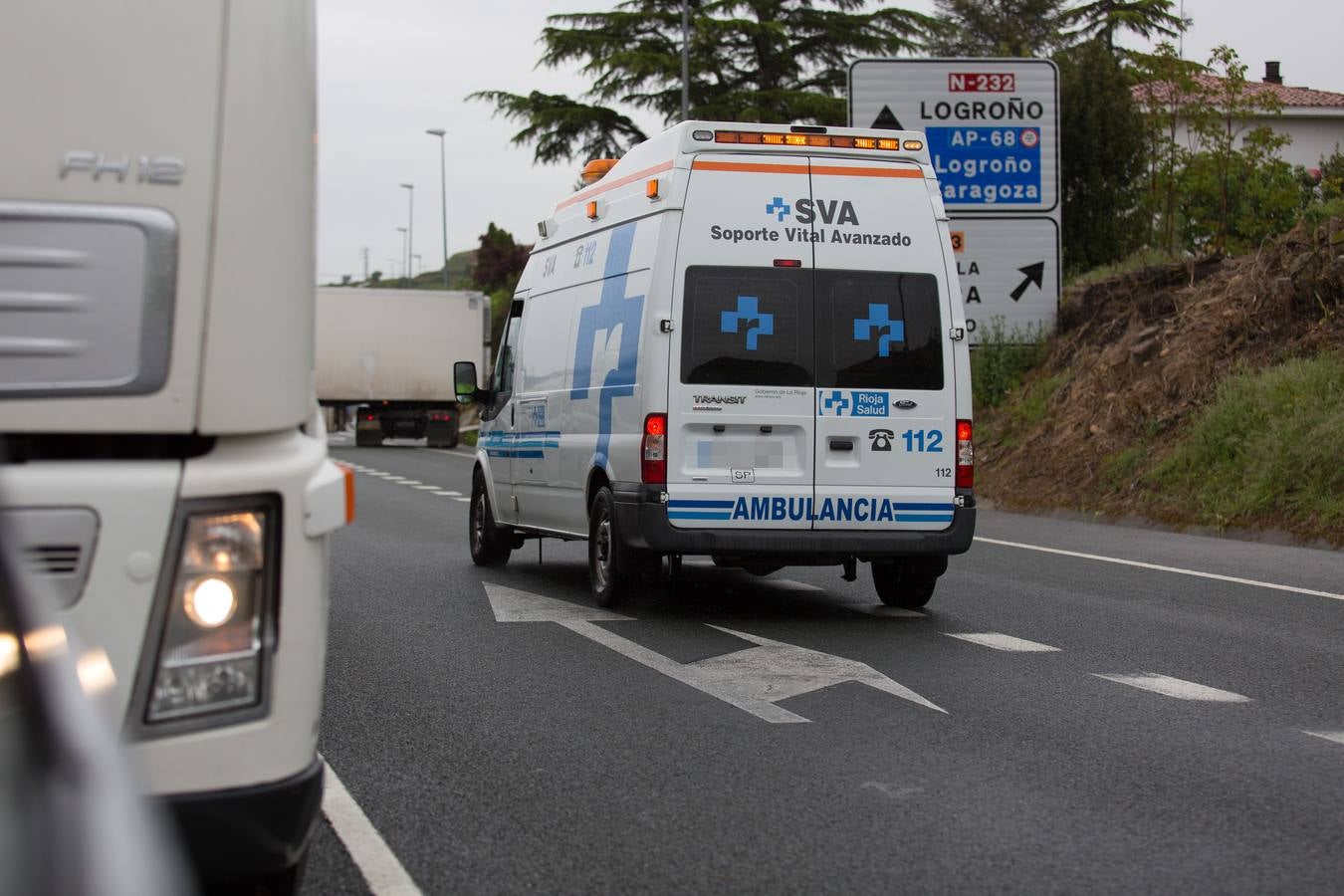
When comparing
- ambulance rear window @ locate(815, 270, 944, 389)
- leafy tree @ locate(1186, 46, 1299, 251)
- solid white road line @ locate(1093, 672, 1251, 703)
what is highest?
leafy tree @ locate(1186, 46, 1299, 251)

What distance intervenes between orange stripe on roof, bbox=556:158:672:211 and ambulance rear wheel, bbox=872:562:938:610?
274cm

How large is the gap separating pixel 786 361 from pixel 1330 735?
13.8 ft

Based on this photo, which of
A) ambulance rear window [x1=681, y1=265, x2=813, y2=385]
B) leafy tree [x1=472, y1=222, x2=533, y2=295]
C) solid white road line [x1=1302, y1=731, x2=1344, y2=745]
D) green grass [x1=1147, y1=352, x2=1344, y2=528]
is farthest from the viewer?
leafy tree [x1=472, y1=222, x2=533, y2=295]

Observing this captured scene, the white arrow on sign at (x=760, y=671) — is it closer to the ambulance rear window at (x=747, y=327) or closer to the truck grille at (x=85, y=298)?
the ambulance rear window at (x=747, y=327)

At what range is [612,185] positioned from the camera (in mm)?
11242

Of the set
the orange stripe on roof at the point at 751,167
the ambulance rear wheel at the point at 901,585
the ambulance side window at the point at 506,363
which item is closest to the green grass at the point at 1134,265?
the ambulance side window at the point at 506,363

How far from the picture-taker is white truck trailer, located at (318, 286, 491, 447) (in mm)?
42625

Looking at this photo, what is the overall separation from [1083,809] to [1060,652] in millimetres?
3397

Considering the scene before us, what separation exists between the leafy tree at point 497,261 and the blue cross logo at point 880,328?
6192 cm

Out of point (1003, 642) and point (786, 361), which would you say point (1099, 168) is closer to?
point (786, 361)

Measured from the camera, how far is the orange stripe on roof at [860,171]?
10.2 m

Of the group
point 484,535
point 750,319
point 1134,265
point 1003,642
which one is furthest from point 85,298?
point 1134,265

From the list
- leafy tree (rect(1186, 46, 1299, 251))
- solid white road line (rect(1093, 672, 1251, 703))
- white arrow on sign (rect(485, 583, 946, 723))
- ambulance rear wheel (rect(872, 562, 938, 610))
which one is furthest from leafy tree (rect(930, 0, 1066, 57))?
solid white road line (rect(1093, 672, 1251, 703))

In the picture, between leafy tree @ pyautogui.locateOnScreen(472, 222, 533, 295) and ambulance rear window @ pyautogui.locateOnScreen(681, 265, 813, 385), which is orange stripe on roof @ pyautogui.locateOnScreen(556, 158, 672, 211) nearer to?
ambulance rear window @ pyautogui.locateOnScreen(681, 265, 813, 385)
